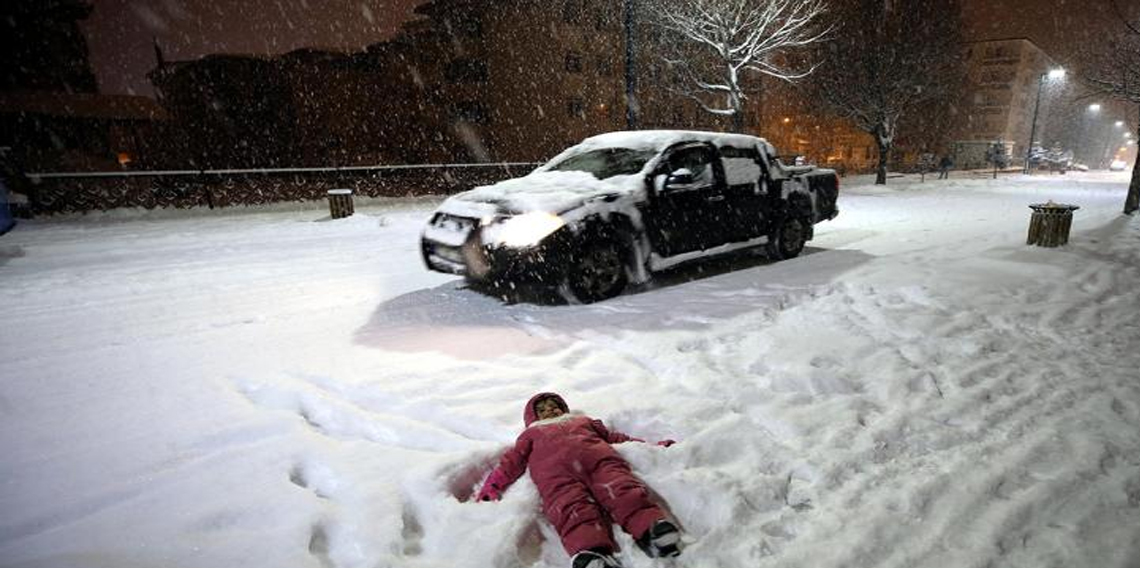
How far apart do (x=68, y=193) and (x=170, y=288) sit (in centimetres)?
817

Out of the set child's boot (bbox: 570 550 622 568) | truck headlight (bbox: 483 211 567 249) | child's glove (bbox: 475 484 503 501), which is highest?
truck headlight (bbox: 483 211 567 249)

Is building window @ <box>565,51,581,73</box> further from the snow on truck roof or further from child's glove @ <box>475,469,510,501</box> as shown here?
child's glove @ <box>475,469,510,501</box>

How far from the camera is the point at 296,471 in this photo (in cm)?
284

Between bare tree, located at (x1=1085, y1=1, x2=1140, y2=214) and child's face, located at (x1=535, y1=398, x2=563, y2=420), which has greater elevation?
bare tree, located at (x1=1085, y1=1, x2=1140, y2=214)

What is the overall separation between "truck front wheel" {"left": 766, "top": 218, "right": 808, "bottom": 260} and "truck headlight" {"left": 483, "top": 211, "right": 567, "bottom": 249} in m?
3.62

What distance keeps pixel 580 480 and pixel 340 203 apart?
11266 millimetres

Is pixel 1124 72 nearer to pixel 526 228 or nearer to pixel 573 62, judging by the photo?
pixel 526 228

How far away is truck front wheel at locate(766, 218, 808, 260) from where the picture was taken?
25.0 ft

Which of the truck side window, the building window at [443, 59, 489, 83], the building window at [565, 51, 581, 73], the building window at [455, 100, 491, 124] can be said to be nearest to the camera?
the truck side window

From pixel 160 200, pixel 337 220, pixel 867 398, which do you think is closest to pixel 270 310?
pixel 867 398

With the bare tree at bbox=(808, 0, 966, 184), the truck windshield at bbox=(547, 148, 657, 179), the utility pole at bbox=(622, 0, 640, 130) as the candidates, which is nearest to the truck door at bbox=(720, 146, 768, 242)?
the truck windshield at bbox=(547, 148, 657, 179)

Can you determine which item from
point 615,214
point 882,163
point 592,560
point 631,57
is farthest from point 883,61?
point 592,560

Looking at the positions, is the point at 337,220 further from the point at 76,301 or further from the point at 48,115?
the point at 48,115

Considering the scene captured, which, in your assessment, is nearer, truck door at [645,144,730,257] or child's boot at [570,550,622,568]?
child's boot at [570,550,622,568]
